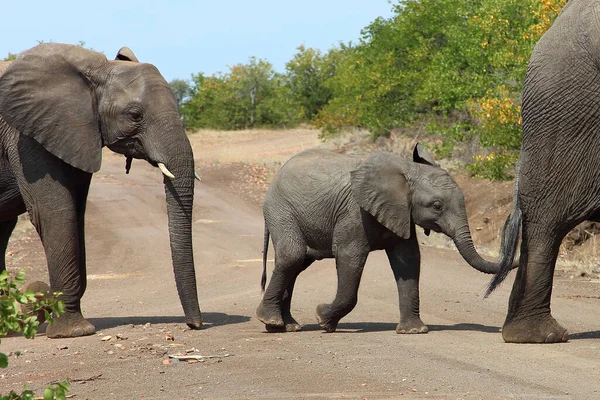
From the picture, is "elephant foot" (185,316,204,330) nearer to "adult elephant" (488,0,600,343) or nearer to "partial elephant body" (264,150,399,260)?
"partial elephant body" (264,150,399,260)

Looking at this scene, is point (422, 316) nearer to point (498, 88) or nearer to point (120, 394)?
point (120, 394)

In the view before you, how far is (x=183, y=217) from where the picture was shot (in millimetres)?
9984

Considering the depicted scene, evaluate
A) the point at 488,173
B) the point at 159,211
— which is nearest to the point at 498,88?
the point at 488,173

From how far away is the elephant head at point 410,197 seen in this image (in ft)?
31.0

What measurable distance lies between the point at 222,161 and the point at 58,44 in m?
27.6

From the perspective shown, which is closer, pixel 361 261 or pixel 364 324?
pixel 361 261

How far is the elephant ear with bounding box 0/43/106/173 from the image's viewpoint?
987 centimetres

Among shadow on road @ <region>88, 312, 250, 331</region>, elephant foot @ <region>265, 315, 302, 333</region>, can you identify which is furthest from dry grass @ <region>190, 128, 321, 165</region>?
elephant foot @ <region>265, 315, 302, 333</region>

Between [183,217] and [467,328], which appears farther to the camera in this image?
[183,217]

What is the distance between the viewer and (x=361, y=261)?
9578 millimetres

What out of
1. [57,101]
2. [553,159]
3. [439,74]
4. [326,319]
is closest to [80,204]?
[57,101]

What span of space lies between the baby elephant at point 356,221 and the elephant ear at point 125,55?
1.90 meters

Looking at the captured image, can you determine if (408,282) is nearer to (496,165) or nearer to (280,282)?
(280,282)

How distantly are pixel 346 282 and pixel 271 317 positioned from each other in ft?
2.62
